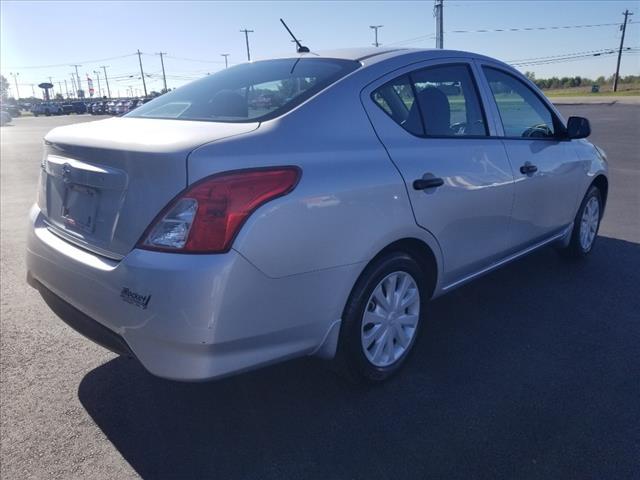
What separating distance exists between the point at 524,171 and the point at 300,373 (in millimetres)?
2009

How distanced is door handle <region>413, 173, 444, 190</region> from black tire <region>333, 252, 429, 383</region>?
0.36 metres

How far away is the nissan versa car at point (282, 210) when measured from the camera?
6.66 ft

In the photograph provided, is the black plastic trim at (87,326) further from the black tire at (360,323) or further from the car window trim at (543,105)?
Result: the car window trim at (543,105)

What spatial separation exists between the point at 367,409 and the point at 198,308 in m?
1.14

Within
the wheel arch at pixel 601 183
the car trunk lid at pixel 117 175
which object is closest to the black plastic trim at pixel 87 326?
the car trunk lid at pixel 117 175

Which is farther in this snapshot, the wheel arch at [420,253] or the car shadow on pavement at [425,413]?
the wheel arch at [420,253]

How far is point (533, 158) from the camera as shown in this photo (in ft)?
12.1

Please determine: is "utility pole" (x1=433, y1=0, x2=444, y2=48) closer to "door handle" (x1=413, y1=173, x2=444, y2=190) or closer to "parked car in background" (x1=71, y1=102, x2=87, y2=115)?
"door handle" (x1=413, y1=173, x2=444, y2=190)

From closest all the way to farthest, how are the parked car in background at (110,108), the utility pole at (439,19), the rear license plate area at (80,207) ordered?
the rear license plate area at (80,207) → the utility pole at (439,19) → the parked car in background at (110,108)

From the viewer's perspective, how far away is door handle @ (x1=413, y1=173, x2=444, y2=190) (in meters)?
2.70

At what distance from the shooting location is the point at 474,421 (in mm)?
2533

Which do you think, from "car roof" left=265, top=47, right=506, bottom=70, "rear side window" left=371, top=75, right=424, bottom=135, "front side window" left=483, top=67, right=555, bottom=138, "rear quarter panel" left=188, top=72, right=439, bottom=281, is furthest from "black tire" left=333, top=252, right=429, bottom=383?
"front side window" left=483, top=67, right=555, bottom=138

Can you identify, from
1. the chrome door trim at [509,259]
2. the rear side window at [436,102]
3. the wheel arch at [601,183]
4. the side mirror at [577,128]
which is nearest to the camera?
the rear side window at [436,102]

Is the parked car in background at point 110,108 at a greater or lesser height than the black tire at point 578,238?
lesser
